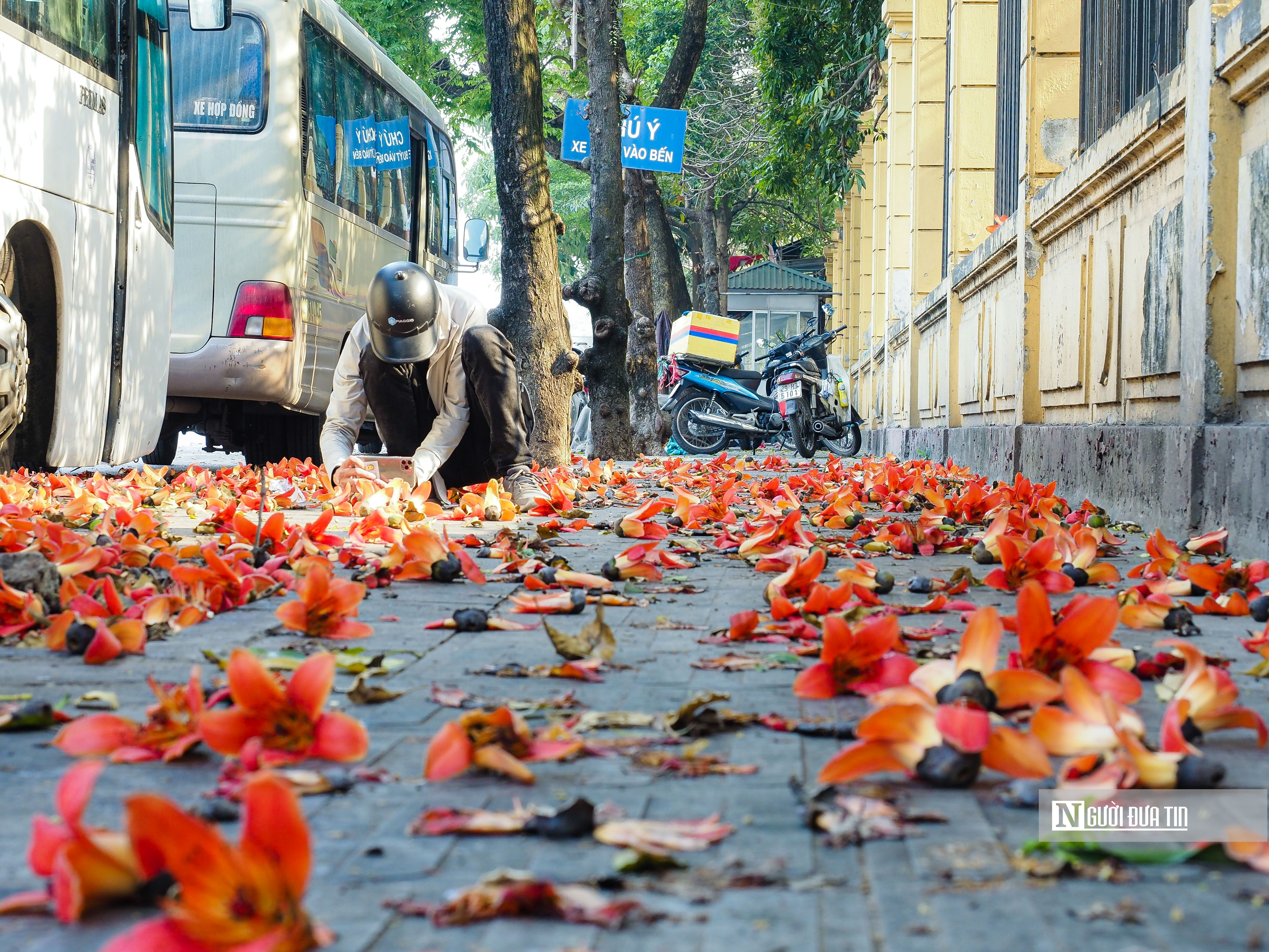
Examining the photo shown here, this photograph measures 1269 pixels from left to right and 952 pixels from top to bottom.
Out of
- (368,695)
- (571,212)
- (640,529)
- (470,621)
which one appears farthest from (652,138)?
(571,212)

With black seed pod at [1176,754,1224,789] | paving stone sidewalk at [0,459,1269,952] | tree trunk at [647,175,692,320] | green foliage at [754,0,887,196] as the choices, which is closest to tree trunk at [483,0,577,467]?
paving stone sidewalk at [0,459,1269,952]

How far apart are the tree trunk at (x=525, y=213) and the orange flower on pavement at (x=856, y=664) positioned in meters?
8.42

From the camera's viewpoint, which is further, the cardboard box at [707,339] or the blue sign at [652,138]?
the cardboard box at [707,339]

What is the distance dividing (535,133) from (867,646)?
9.02 metres

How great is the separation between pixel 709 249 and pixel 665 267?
4.11m

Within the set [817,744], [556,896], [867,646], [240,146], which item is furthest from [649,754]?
[240,146]

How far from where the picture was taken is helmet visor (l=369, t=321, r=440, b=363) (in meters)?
6.39

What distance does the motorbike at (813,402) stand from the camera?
16531mm

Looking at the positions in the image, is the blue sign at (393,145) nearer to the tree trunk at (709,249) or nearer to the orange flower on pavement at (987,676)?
the orange flower on pavement at (987,676)

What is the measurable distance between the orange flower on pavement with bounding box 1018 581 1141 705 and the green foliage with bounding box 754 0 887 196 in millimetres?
16782

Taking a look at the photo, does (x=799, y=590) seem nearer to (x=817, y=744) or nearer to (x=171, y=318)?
(x=817, y=744)

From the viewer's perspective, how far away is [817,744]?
2160 millimetres

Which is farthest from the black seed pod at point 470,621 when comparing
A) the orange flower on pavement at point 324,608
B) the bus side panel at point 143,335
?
the bus side panel at point 143,335

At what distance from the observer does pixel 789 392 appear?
16.7 metres
